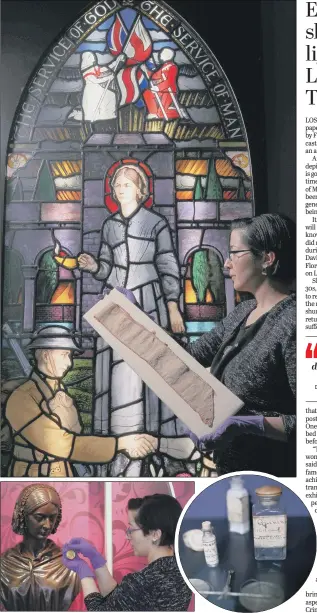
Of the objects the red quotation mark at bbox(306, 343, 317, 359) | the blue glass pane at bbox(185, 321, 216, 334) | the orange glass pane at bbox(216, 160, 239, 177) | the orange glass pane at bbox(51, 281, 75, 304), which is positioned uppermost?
the orange glass pane at bbox(216, 160, 239, 177)

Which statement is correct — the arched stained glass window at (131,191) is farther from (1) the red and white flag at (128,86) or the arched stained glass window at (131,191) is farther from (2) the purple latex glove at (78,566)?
(2) the purple latex glove at (78,566)

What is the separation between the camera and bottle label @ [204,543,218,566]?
6.48 feet

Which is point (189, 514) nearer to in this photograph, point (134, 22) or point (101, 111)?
point (101, 111)

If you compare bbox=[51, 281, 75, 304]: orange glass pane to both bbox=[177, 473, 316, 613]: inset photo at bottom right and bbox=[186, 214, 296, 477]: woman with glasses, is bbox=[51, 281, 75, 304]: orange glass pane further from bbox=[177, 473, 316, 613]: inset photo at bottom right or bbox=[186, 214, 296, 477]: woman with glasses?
bbox=[177, 473, 316, 613]: inset photo at bottom right

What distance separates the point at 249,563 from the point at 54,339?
793mm

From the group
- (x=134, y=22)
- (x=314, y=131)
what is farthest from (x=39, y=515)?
(x=134, y=22)

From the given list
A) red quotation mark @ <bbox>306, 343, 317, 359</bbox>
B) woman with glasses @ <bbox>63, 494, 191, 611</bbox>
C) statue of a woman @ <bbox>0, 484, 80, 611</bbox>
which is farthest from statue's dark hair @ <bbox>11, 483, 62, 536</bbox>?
red quotation mark @ <bbox>306, 343, 317, 359</bbox>

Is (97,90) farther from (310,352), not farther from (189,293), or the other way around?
(310,352)

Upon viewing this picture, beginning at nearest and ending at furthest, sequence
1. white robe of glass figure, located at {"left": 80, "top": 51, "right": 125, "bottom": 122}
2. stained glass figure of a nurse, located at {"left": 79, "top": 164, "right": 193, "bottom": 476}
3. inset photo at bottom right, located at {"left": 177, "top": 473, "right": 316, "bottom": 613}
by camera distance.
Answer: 1. inset photo at bottom right, located at {"left": 177, "top": 473, "right": 316, "bottom": 613}
2. stained glass figure of a nurse, located at {"left": 79, "top": 164, "right": 193, "bottom": 476}
3. white robe of glass figure, located at {"left": 80, "top": 51, "right": 125, "bottom": 122}

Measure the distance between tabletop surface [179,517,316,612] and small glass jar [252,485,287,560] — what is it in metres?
0.01

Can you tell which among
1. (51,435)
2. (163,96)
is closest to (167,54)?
(163,96)

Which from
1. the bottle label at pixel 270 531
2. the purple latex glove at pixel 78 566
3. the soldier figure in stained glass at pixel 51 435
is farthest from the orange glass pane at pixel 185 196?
the purple latex glove at pixel 78 566

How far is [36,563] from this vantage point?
80.1 inches

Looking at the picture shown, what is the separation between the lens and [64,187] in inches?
85.4
